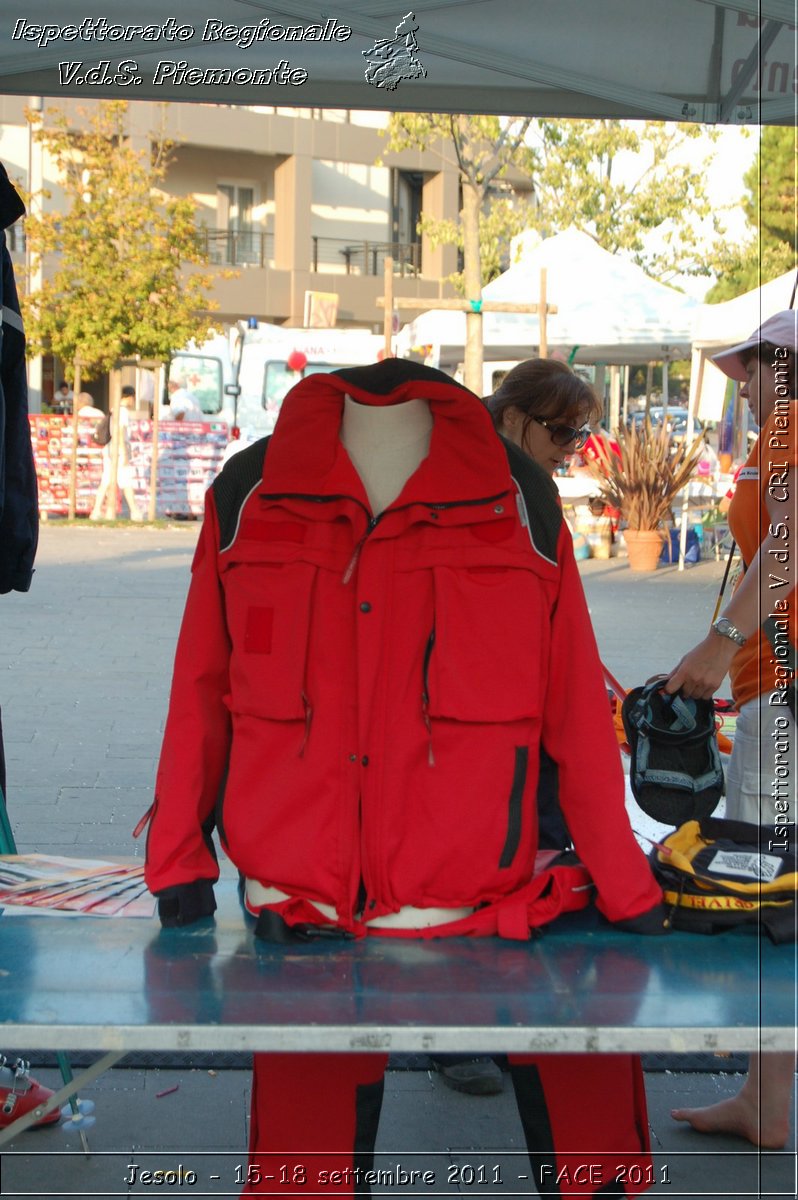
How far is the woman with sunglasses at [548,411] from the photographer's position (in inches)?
157

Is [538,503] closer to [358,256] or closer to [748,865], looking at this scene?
[748,865]

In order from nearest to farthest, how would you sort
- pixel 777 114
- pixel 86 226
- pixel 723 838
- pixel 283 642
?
pixel 283 642, pixel 723 838, pixel 777 114, pixel 86 226

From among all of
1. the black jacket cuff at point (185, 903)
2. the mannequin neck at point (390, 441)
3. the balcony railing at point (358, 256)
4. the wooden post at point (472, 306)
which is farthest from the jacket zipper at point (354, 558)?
the balcony railing at point (358, 256)

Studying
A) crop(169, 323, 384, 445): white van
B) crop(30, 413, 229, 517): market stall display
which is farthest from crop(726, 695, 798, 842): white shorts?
crop(169, 323, 384, 445): white van

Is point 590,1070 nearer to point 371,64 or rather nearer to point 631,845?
point 631,845

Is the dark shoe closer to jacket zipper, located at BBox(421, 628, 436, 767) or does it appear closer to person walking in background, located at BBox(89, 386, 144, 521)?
jacket zipper, located at BBox(421, 628, 436, 767)

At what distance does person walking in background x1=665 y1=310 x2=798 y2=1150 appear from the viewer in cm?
302

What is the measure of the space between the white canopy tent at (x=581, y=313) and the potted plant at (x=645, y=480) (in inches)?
46.1

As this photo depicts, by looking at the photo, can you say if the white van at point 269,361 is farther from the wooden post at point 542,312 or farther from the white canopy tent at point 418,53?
the white canopy tent at point 418,53

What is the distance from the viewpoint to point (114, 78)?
4004 millimetres

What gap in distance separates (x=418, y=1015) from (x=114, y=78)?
9.72 feet

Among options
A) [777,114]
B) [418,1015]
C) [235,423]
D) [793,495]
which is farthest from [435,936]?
[235,423]

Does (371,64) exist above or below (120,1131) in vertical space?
above

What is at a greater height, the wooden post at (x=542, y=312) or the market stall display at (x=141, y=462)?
the wooden post at (x=542, y=312)
